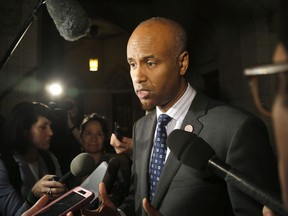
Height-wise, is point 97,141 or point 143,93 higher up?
point 143,93

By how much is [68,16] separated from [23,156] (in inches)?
39.0

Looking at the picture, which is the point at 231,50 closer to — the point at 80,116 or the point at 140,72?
the point at 80,116

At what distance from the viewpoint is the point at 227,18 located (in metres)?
5.50

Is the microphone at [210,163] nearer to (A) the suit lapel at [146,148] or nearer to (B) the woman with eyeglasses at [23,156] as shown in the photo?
(A) the suit lapel at [146,148]

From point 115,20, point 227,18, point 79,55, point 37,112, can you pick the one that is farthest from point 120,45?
point 37,112

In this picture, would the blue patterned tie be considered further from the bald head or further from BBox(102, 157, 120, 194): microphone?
the bald head

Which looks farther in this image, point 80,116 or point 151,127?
point 80,116

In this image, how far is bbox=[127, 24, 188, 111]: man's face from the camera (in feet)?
4.00

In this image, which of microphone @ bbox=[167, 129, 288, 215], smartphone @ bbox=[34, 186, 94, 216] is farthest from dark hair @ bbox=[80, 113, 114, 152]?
microphone @ bbox=[167, 129, 288, 215]

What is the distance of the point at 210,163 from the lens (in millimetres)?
693

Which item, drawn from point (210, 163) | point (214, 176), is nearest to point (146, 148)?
point (214, 176)

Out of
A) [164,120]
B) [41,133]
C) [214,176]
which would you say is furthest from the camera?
[41,133]

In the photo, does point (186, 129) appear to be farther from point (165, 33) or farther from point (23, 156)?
point (23, 156)

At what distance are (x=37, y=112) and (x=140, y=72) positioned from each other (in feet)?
3.62
